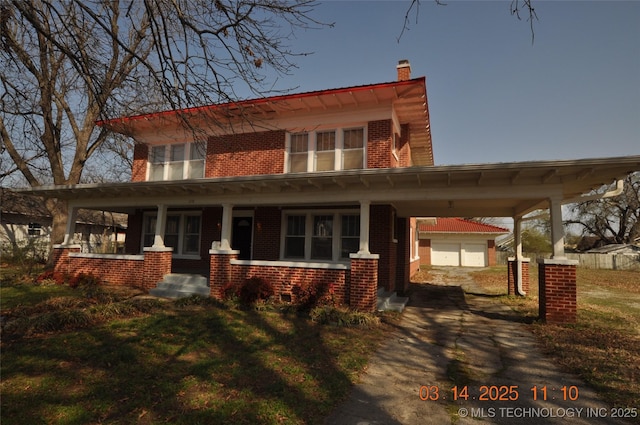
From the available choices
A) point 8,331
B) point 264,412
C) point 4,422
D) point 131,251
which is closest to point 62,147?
point 131,251

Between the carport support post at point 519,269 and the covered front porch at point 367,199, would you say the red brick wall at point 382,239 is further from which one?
the carport support post at point 519,269

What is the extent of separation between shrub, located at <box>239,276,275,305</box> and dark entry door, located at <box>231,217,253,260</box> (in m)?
3.25

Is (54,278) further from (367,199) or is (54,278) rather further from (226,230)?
(367,199)

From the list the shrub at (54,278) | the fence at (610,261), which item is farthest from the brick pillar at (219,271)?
the fence at (610,261)

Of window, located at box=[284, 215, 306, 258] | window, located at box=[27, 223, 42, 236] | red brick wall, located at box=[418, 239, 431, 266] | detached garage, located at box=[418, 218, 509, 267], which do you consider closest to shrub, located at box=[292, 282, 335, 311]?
window, located at box=[284, 215, 306, 258]

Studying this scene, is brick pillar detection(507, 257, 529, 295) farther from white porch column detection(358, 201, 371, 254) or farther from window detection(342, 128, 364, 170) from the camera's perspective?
white porch column detection(358, 201, 371, 254)

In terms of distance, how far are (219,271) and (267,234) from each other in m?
2.52

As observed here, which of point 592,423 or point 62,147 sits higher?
point 62,147

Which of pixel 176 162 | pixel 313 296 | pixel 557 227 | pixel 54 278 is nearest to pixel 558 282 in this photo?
pixel 557 227

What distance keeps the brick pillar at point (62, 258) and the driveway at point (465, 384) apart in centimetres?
1181

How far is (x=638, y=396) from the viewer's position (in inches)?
172

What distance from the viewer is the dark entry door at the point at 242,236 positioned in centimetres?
1297

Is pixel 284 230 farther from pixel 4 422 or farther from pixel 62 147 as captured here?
pixel 62 147

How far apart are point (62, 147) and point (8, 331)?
53.7 feet
